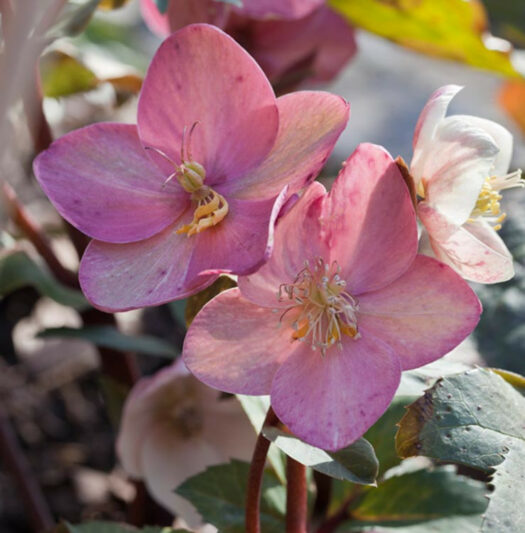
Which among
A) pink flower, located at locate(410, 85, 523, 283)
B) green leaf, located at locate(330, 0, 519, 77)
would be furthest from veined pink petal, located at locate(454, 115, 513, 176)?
green leaf, located at locate(330, 0, 519, 77)

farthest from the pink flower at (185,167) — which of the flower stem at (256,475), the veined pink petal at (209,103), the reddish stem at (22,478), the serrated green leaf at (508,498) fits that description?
the reddish stem at (22,478)

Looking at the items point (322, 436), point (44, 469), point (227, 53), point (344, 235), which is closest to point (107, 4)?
point (227, 53)

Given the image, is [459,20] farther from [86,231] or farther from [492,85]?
[492,85]

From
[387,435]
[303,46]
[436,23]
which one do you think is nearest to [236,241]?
[387,435]

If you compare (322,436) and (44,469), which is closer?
(322,436)

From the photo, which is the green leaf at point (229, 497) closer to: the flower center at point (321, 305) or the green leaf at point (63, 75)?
the flower center at point (321, 305)

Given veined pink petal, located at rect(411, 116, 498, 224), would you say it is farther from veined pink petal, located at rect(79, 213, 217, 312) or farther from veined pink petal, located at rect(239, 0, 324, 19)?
veined pink petal, located at rect(239, 0, 324, 19)

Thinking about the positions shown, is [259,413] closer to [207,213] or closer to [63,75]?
[207,213]
